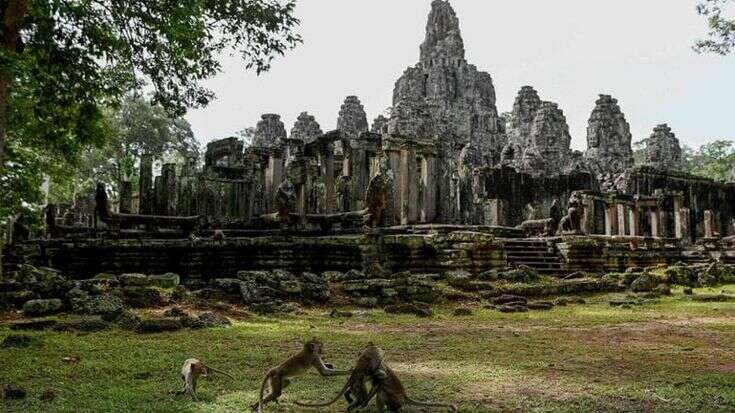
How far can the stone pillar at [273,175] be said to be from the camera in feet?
76.3

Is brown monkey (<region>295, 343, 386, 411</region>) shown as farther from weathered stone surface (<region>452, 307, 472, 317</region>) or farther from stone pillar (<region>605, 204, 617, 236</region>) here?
stone pillar (<region>605, 204, 617, 236</region>)

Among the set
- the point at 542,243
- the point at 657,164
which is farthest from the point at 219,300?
the point at 657,164

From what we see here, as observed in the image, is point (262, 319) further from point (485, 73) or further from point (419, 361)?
point (485, 73)

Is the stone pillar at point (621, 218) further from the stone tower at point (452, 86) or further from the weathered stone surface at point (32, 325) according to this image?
→ the stone tower at point (452, 86)

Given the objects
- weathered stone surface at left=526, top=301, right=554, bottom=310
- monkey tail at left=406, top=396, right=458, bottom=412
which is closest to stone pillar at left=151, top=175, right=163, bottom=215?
weathered stone surface at left=526, top=301, right=554, bottom=310

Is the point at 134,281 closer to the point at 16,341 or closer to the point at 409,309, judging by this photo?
the point at 16,341

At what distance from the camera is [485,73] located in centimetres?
5503

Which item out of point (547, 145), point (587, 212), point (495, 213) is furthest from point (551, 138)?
point (587, 212)

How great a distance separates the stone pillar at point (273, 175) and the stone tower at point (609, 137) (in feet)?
86.4

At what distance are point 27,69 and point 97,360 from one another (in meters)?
3.22

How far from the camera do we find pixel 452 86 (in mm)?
53438

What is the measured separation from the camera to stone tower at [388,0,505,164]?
51.9m

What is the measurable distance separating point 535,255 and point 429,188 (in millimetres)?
4470

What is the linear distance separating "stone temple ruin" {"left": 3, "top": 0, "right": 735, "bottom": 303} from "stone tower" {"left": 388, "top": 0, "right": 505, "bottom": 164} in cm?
1000
